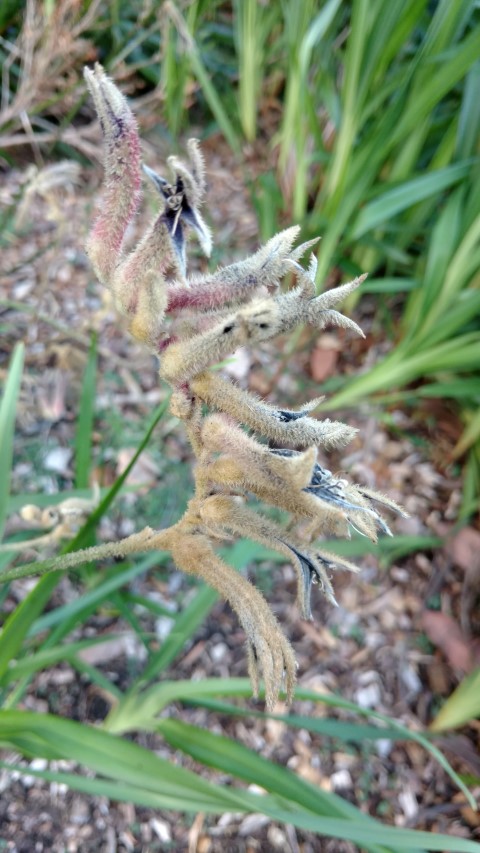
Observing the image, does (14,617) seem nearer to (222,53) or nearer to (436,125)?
(436,125)

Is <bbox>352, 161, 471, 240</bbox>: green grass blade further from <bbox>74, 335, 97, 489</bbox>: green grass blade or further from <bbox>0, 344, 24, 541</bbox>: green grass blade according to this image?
<bbox>0, 344, 24, 541</bbox>: green grass blade

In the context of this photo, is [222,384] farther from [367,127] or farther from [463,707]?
[367,127]

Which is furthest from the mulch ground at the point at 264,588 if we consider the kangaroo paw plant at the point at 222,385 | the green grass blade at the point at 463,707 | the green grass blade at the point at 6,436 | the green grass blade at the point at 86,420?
the kangaroo paw plant at the point at 222,385

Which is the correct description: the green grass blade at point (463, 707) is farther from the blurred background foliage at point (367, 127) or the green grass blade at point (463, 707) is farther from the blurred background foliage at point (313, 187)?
the blurred background foliage at point (367, 127)

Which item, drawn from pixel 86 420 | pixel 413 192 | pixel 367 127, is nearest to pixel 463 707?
pixel 86 420

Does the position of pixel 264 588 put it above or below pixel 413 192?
below

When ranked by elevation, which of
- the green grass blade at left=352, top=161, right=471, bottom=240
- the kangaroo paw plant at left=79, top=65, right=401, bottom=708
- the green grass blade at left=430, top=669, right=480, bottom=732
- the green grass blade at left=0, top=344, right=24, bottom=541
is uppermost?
the green grass blade at left=352, top=161, right=471, bottom=240

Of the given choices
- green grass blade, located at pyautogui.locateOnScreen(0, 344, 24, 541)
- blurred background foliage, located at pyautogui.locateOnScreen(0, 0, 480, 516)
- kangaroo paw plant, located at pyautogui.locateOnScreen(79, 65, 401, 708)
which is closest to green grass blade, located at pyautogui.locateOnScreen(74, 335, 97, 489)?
green grass blade, located at pyautogui.locateOnScreen(0, 344, 24, 541)
